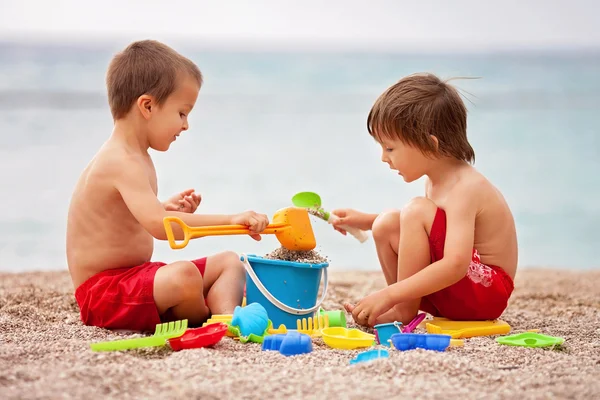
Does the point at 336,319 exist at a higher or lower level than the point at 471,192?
lower

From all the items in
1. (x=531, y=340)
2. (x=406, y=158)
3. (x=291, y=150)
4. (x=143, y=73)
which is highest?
(x=291, y=150)

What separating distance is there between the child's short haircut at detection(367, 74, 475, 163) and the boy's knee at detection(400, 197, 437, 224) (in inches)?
7.7

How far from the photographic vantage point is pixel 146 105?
7.74 feet

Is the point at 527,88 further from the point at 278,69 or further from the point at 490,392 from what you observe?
the point at 490,392

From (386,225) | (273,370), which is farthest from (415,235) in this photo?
(273,370)

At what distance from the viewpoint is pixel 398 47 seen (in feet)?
61.5

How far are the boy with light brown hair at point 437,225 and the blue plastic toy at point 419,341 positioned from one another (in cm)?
29

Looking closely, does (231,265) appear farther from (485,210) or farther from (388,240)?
(485,210)

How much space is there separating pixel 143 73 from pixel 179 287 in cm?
72

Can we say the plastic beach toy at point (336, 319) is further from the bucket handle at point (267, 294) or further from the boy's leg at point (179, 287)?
the boy's leg at point (179, 287)

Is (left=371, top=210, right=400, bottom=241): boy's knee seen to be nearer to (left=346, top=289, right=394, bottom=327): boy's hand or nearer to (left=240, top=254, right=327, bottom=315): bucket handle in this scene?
(left=346, top=289, right=394, bottom=327): boy's hand

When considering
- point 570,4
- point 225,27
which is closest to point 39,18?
point 225,27

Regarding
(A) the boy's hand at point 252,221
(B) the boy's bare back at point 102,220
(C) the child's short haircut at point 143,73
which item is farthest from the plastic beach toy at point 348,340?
(C) the child's short haircut at point 143,73

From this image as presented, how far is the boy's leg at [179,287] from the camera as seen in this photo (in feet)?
7.27
